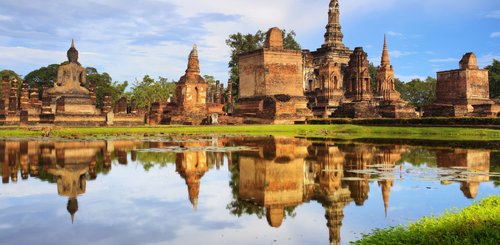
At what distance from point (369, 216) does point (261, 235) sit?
1.77m

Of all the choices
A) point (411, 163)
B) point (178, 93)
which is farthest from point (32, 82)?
point (411, 163)

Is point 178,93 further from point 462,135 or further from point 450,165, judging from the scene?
point 450,165

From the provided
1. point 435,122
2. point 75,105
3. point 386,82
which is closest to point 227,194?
point 435,122

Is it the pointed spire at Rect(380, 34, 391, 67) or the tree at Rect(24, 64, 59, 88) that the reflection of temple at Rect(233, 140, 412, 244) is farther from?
the tree at Rect(24, 64, 59, 88)

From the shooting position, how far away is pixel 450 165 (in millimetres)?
12289

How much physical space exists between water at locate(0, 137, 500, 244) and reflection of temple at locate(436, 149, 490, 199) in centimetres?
3

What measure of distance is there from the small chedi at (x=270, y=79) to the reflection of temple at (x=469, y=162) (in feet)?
66.5

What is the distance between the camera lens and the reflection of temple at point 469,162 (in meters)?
9.12

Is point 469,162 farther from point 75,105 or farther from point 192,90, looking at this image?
point 75,105

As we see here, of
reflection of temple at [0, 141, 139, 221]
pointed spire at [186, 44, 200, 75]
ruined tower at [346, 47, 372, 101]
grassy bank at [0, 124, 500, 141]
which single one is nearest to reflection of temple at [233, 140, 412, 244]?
reflection of temple at [0, 141, 139, 221]

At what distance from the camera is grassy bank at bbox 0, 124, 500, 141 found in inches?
938

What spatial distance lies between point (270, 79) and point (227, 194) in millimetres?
28906

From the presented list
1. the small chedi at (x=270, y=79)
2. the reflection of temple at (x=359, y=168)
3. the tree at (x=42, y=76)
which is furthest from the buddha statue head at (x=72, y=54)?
the tree at (x=42, y=76)

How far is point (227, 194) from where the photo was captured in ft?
28.6
